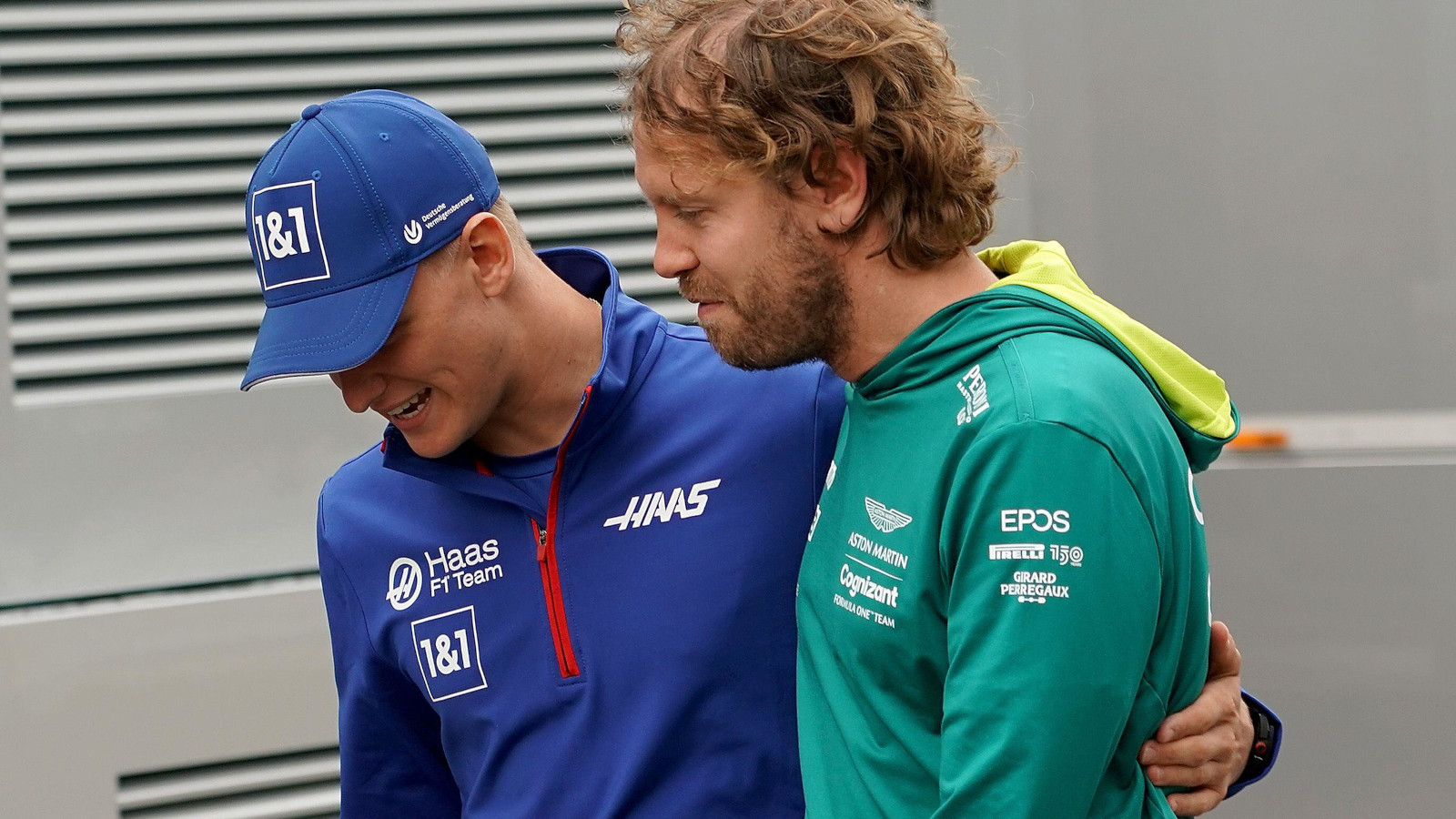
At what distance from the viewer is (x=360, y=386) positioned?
1741 millimetres

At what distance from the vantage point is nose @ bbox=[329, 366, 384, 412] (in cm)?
173

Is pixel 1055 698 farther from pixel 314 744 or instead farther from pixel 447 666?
pixel 314 744

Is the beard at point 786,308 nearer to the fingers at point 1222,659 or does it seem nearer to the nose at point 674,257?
the nose at point 674,257

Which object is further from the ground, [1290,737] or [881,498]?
[881,498]

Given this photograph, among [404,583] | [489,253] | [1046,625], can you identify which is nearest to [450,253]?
[489,253]

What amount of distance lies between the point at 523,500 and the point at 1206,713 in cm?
86

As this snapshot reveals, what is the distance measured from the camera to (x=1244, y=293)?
9.32 ft

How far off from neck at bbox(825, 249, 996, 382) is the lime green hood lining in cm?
8

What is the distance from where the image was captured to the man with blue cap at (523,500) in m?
1.68

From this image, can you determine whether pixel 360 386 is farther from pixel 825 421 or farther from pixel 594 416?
pixel 825 421

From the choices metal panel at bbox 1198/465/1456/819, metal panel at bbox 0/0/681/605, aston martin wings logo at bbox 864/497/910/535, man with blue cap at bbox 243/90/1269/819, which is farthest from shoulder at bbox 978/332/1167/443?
metal panel at bbox 0/0/681/605

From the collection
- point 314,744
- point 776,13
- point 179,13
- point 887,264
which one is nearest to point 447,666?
point 887,264

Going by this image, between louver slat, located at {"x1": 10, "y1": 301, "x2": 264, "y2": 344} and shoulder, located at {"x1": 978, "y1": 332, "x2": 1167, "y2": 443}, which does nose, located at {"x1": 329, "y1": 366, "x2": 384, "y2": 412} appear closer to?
shoulder, located at {"x1": 978, "y1": 332, "x2": 1167, "y2": 443}

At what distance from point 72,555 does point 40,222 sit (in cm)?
70
